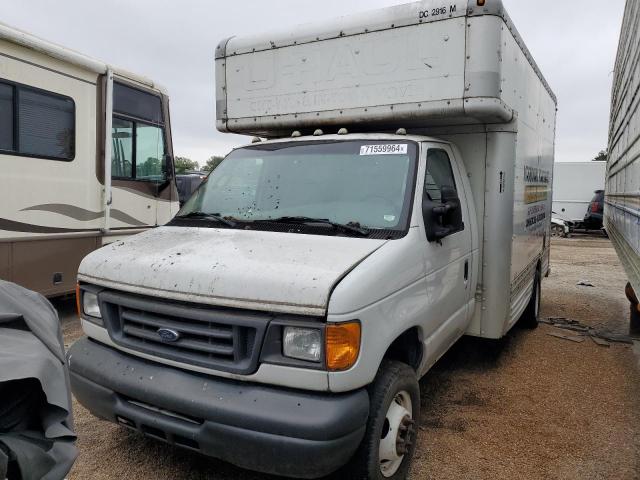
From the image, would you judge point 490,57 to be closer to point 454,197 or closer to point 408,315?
point 454,197

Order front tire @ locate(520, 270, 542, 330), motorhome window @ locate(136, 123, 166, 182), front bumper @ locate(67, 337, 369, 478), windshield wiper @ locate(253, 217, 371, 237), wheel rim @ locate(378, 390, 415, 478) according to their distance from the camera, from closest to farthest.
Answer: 1. front bumper @ locate(67, 337, 369, 478)
2. wheel rim @ locate(378, 390, 415, 478)
3. windshield wiper @ locate(253, 217, 371, 237)
4. front tire @ locate(520, 270, 542, 330)
5. motorhome window @ locate(136, 123, 166, 182)

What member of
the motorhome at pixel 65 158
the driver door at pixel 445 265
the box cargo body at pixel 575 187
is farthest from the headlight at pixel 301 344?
the box cargo body at pixel 575 187

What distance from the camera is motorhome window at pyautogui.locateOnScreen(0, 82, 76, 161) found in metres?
5.68

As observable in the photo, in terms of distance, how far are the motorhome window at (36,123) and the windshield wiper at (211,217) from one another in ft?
10.5

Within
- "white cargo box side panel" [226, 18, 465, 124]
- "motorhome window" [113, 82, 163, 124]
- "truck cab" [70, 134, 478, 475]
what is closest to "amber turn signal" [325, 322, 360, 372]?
"truck cab" [70, 134, 478, 475]

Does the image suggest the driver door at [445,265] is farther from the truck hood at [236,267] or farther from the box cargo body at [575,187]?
the box cargo body at [575,187]

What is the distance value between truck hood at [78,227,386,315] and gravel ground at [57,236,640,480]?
1204 millimetres

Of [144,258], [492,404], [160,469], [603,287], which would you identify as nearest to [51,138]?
[144,258]

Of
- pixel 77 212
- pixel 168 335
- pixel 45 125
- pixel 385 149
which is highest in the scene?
pixel 45 125

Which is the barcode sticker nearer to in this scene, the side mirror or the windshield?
the windshield

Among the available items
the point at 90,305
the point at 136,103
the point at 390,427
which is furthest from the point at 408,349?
the point at 136,103

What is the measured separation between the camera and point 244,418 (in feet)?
7.89

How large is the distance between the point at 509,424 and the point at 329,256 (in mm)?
2175

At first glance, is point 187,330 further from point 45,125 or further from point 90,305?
point 45,125
